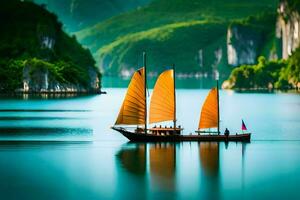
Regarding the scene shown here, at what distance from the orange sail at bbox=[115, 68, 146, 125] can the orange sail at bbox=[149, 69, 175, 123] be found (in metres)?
1.22

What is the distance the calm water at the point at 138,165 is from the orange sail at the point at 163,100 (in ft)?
11.1

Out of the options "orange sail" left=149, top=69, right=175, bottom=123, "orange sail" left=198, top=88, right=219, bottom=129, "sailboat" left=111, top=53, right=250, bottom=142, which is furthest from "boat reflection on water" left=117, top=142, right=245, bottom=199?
"orange sail" left=149, top=69, right=175, bottom=123

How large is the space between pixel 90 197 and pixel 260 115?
85.1 m

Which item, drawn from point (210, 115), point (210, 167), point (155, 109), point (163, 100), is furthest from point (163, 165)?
point (210, 115)

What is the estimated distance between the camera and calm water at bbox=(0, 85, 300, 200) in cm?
6116

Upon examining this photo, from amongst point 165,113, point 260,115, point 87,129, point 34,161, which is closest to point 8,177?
point 34,161

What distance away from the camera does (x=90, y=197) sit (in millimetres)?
58875

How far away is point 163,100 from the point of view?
89562 mm

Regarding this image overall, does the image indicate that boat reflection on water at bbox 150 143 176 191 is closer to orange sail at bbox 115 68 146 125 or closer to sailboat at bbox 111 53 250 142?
sailboat at bbox 111 53 250 142

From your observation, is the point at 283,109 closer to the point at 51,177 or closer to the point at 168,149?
the point at 168,149

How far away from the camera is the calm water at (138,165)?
6116cm

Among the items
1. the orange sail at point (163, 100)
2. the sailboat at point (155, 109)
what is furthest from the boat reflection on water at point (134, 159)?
the orange sail at point (163, 100)

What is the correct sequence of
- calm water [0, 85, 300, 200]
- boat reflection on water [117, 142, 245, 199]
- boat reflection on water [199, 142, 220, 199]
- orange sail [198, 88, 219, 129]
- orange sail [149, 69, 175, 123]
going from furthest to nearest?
1. orange sail [198, 88, 219, 129]
2. orange sail [149, 69, 175, 123]
3. boat reflection on water [117, 142, 245, 199]
4. boat reflection on water [199, 142, 220, 199]
5. calm water [0, 85, 300, 200]

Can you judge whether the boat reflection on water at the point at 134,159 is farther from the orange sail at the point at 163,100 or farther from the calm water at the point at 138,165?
the orange sail at the point at 163,100
